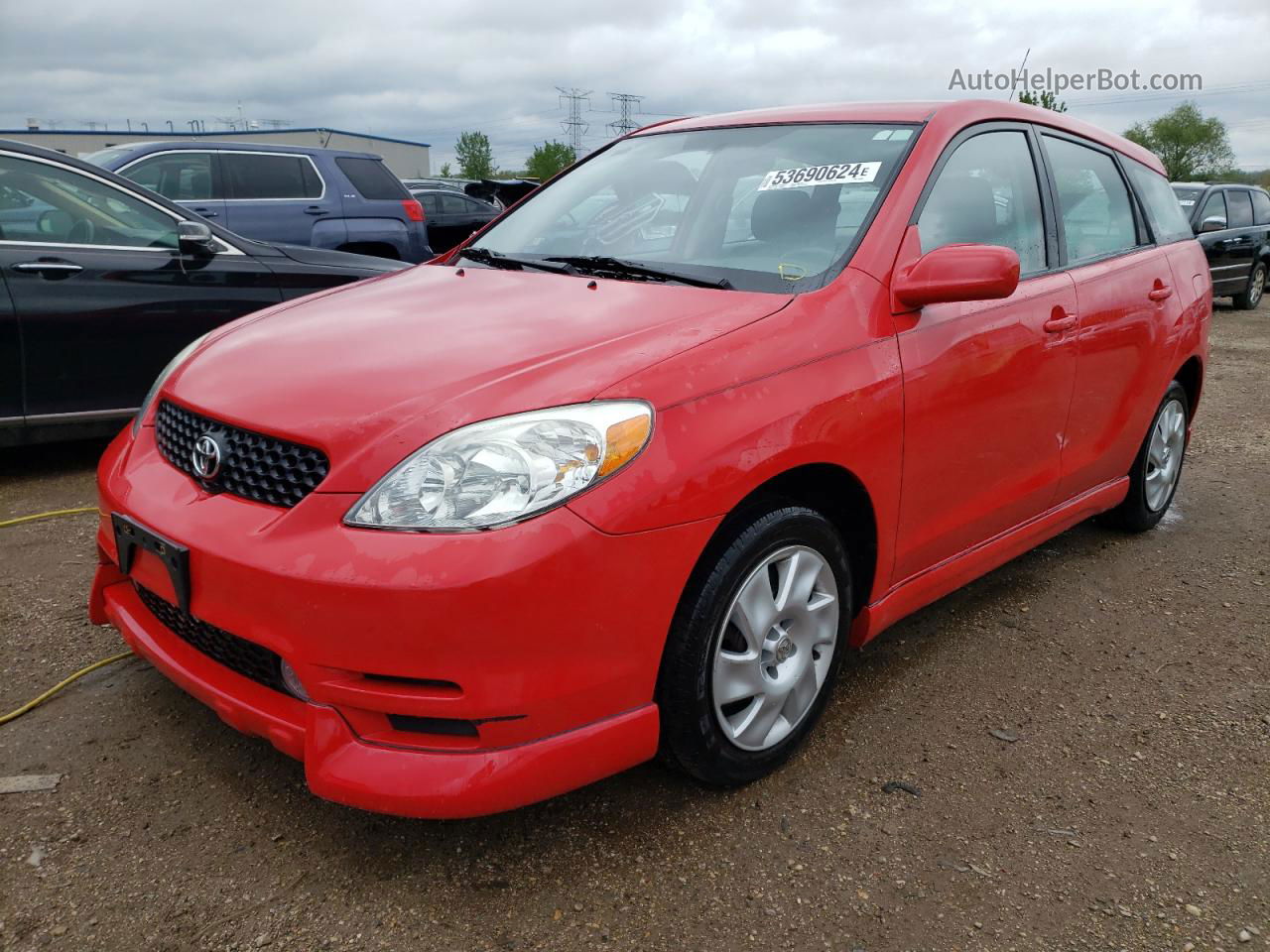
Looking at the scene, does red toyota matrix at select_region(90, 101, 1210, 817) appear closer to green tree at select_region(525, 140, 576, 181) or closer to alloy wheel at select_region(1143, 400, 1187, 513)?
alloy wheel at select_region(1143, 400, 1187, 513)

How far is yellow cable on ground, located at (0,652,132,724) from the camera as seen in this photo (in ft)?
8.58

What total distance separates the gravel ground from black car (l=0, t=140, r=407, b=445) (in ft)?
5.17

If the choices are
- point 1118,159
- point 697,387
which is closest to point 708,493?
point 697,387

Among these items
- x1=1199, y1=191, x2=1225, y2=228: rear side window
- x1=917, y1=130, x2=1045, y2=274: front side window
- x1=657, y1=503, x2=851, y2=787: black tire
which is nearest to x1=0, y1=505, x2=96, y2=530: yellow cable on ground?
x1=657, y1=503, x2=851, y2=787: black tire

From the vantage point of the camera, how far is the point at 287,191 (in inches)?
336

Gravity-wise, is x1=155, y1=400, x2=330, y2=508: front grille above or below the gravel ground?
above

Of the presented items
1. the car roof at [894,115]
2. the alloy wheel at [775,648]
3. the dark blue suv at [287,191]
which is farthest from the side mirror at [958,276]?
the dark blue suv at [287,191]

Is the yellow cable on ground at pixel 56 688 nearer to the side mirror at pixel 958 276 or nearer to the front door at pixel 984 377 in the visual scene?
the front door at pixel 984 377

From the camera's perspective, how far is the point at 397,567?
5.87ft

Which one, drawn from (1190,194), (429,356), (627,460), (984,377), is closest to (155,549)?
(429,356)

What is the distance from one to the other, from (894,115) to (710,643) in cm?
171

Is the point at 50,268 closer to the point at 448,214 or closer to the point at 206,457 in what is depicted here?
the point at 206,457

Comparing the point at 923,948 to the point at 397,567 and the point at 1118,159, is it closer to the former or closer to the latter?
the point at 397,567

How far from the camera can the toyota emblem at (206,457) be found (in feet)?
6.91
